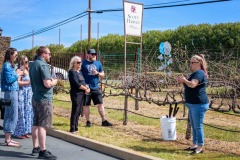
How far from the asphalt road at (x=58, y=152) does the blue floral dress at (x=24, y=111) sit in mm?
282

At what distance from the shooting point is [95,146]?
283 inches

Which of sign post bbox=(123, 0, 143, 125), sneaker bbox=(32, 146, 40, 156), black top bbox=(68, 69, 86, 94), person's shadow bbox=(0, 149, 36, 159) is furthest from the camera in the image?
sign post bbox=(123, 0, 143, 125)

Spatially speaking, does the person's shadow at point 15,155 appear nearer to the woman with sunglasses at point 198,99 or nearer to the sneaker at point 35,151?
the sneaker at point 35,151

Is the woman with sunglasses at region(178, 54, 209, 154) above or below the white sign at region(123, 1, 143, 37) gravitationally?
below

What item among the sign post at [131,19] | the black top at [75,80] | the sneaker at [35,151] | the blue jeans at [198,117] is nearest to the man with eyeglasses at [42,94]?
the sneaker at [35,151]

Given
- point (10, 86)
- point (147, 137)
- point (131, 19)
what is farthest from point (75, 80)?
point (131, 19)

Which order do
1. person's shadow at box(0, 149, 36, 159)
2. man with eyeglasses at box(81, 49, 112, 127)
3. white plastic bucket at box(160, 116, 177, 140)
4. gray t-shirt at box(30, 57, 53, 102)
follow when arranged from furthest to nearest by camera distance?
1. man with eyeglasses at box(81, 49, 112, 127)
2. white plastic bucket at box(160, 116, 177, 140)
3. person's shadow at box(0, 149, 36, 159)
4. gray t-shirt at box(30, 57, 53, 102)

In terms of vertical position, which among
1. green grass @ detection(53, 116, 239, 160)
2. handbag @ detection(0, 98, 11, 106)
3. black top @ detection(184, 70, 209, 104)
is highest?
black top @ detection(184, 70, 209, 104)

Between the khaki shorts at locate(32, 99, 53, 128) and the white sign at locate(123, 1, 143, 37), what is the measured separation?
4236mm

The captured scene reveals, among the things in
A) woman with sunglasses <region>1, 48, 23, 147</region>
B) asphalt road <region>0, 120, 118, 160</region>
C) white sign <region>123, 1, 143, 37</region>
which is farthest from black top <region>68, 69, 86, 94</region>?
white sign <region>123, 1, 143, 37</region>

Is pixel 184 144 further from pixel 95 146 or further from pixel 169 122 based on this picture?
pixel 95 146

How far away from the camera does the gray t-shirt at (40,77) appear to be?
6.11 metres

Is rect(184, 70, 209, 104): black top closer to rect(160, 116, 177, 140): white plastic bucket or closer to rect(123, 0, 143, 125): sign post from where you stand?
rect(160, 116, 177, 140): white plastic bucket

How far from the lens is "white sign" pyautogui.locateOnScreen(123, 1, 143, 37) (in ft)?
32.3
